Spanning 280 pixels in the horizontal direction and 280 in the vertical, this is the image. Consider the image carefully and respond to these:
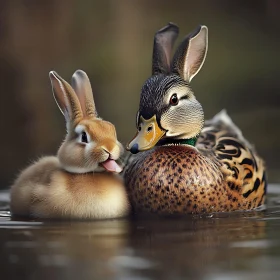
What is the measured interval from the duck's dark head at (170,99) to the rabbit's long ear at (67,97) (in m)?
0.27

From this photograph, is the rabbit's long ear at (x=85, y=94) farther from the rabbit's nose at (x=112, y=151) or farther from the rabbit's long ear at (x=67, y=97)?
the rabbit's nose at (x=112, y=151)

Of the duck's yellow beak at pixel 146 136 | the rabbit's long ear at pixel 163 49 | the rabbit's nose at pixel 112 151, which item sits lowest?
the rabbit's nose at pixel 112 151

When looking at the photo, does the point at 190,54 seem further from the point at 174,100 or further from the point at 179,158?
the point at 179,158

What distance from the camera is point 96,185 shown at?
192 inches

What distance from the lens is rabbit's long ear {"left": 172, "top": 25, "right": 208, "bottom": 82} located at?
5.15 metres

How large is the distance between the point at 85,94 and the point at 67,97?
0.10 m

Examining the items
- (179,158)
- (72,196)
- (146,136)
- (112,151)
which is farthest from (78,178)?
A: (179,158)

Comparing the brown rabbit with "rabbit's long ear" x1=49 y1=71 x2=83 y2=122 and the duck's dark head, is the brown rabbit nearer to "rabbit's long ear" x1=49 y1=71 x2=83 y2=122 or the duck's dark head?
"rabbit's long ear" x1=49 y1=71 x2=83 y2=122

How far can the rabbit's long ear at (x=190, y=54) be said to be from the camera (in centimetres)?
515

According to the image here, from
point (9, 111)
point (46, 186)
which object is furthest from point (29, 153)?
point (46, 186)

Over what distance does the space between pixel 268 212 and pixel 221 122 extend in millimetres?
1040

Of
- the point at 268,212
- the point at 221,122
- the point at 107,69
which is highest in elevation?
the point at 107,69

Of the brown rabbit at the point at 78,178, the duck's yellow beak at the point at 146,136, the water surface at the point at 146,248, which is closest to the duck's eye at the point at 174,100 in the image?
the duck's yellow beak at the point at 146,136

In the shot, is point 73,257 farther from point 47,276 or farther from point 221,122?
point 221,122
